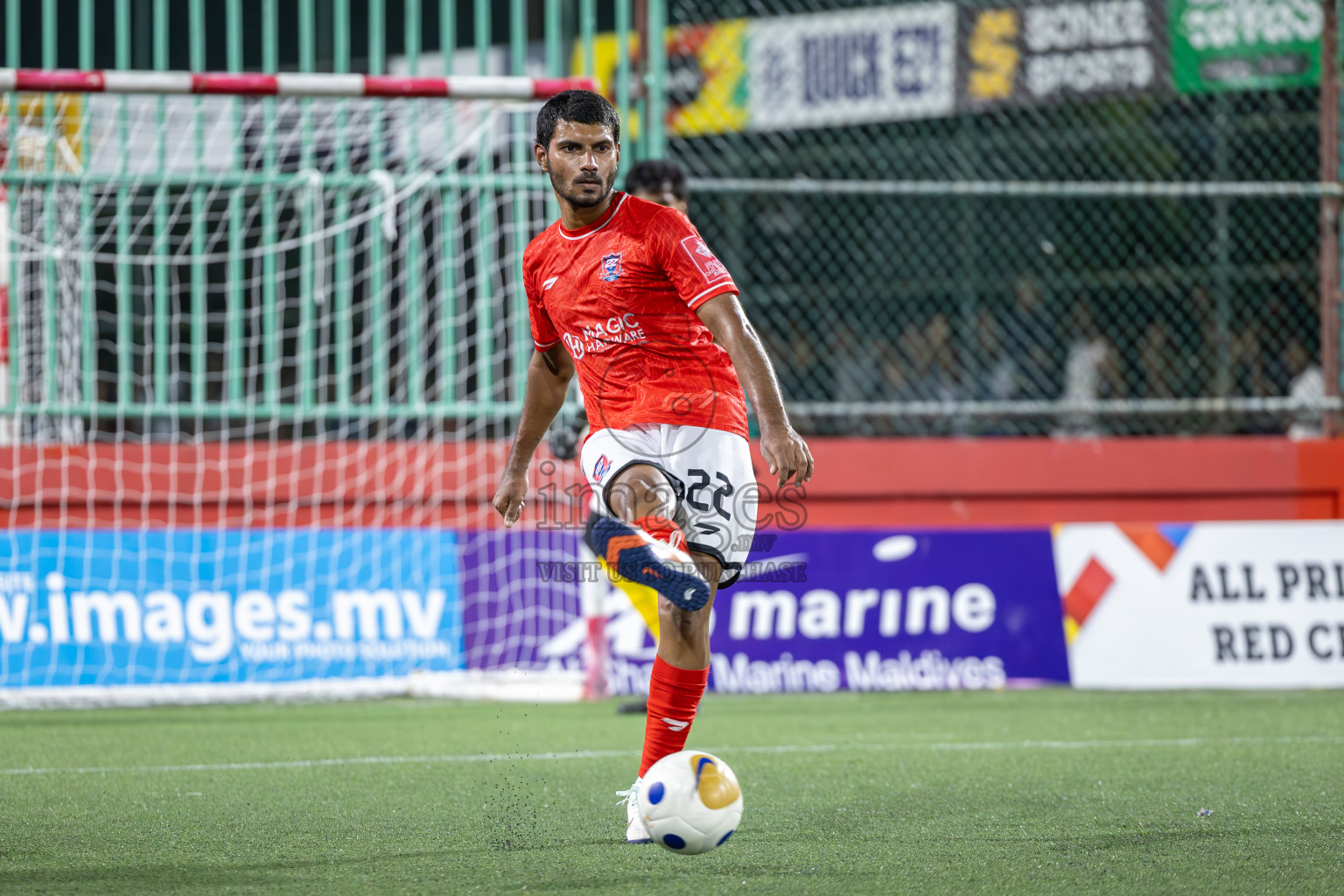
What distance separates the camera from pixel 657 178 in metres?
6.19

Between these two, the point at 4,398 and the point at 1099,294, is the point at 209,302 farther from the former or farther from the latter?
the point at 1099,294

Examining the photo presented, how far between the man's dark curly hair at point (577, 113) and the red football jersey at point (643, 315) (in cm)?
19

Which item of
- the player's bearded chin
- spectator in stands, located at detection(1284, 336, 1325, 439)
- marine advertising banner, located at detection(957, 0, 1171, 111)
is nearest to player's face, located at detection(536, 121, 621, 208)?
the player's bearded chin

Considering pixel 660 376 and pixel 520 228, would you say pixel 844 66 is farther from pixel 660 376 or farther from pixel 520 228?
pixel 660 376

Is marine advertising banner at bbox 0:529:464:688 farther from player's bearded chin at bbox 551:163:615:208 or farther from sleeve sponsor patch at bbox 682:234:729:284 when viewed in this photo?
sleeve sponsor patch at bbox 682:234:729:284

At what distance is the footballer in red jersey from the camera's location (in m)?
3.43

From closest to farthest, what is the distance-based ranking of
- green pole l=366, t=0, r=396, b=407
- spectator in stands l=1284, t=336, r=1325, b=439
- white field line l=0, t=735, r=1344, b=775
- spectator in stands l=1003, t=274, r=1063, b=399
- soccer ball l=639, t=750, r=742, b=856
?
soccer ball l=639, t=750, r=742, b=856, white field line l=0, t=735, r=1344, b=775, green pole l=366, t=0, r=396, b=407, spectator in stands l=1284, t=336, r=1325, b=439, spectator in stands l=1003, t=274, r=1063, b=399

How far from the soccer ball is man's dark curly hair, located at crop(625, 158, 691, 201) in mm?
3491

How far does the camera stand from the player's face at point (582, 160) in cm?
356

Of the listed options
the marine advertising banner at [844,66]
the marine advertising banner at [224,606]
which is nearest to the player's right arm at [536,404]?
the marine advertising banner at [224,606]

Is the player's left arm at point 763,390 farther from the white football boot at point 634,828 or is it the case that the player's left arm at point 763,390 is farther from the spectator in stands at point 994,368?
the spectator in stands at point 994,368

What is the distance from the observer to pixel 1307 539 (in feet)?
25.3

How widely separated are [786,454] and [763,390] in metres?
0.15

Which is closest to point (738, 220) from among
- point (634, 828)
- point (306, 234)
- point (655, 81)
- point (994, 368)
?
point (994, 368)
